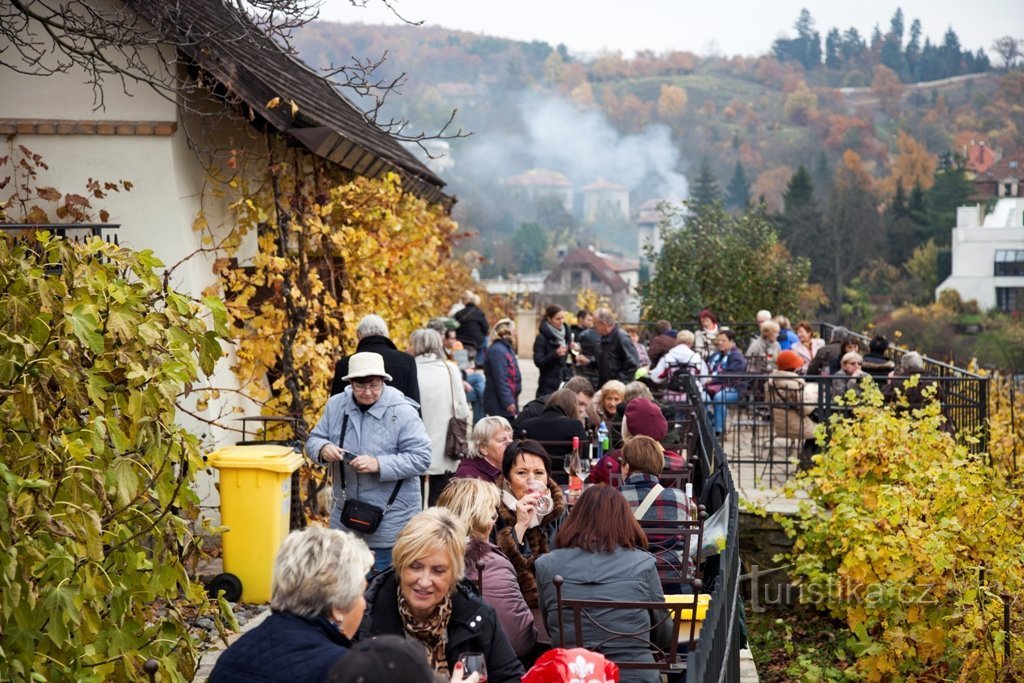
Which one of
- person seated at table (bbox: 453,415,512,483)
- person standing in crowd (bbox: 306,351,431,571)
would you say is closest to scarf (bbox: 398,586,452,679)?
person standing in crowd (bbox: 306,351,431,571)

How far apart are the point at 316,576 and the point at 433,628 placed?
1028 mm

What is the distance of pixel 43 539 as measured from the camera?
16.2 feet

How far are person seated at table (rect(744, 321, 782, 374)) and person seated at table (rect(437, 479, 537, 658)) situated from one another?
1171 cm

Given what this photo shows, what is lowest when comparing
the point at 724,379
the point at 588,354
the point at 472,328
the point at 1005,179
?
the point at 588,354

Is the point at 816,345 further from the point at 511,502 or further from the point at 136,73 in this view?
→ the point at 511,502

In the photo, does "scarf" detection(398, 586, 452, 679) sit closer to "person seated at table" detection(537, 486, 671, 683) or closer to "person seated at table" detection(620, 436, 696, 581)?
"person seated at table" detection(537, 486, 671, 683)

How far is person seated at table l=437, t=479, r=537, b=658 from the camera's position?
537 centimetres

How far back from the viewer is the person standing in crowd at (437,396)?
31.7ft

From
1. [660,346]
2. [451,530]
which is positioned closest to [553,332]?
[660,346]

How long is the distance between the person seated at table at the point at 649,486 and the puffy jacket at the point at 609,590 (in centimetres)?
146

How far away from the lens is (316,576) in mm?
3693

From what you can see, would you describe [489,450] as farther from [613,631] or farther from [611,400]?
[611,400]

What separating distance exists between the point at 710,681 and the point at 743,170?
175 m

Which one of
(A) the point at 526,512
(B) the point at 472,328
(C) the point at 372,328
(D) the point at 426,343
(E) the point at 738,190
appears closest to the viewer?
(A) the point at 526,512
